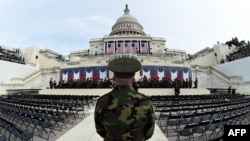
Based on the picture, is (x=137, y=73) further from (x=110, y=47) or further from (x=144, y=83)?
(x=110, y=47)

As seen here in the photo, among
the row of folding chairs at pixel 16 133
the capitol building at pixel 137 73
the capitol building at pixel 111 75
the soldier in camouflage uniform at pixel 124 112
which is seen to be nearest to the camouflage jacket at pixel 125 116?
the soldier in camouflage uniform at pixel 124 112

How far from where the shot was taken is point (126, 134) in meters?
2.49

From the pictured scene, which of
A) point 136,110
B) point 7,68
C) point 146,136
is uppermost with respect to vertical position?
point 7,68

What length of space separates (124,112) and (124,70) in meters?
0.45

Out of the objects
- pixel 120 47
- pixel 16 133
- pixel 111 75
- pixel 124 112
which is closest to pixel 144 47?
pixel 120 47

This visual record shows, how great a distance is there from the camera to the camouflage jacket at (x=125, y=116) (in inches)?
98.8

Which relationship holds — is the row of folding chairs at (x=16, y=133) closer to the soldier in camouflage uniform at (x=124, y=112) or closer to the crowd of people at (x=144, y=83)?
the soldier in camouflage uniform at (x=124, y=112)

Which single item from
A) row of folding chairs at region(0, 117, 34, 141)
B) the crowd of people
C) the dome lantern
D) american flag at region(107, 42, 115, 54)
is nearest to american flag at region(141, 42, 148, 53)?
american flag at region(107, 42, 115, 54)

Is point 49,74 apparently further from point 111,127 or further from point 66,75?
point 111,127

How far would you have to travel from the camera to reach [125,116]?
98.7 inches

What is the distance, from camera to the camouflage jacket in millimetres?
2510

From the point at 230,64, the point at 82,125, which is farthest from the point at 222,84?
the point at 82,125

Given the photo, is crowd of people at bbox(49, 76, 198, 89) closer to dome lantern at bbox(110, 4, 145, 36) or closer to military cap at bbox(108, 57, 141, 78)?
military cap at bbox(108, 57, 141, 78)

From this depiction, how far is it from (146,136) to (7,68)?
48032 millimetres
